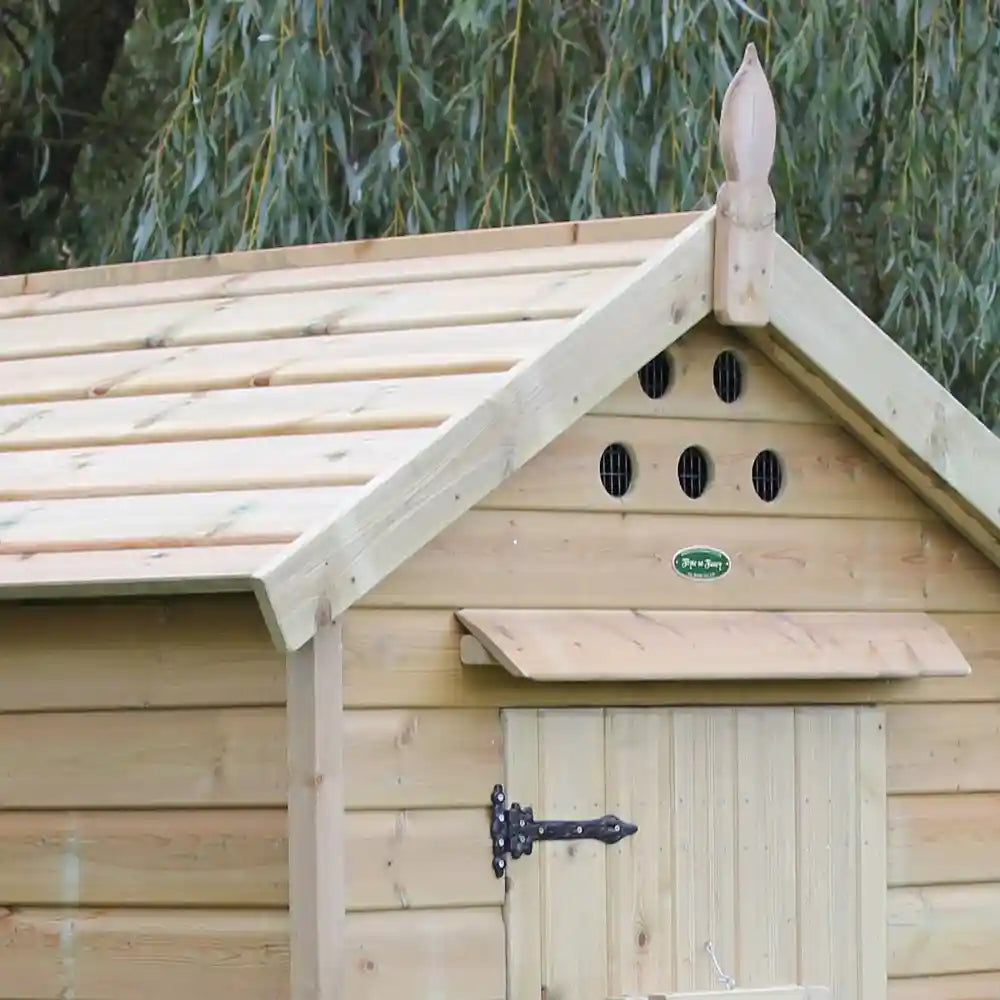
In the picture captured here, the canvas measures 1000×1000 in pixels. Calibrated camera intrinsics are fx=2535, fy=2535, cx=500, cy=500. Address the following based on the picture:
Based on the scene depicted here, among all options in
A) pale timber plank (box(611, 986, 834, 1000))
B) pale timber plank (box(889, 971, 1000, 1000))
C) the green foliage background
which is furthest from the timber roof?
the green foliage background

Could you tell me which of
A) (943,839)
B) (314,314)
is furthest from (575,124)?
(943,839)

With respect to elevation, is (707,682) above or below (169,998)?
above

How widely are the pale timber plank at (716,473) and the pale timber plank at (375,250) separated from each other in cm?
48

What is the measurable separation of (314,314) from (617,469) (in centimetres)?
87

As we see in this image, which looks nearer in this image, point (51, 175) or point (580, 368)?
point (580, 368)

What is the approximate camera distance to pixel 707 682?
545 cm

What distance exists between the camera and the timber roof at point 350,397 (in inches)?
191

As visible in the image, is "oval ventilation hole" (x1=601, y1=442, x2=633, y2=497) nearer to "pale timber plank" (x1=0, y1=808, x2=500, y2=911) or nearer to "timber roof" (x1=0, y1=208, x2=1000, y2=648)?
"timber roof" (x1=0, y1=208, x2=1000, y2=648)

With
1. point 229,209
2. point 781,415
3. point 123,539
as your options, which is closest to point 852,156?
point 229,209

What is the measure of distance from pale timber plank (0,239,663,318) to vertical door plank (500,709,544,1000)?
1.09 m

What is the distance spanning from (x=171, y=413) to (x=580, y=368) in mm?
953

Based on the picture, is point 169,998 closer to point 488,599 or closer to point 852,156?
point 488,599

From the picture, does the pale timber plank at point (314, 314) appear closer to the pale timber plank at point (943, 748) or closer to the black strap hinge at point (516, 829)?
the black strap hinge at point (516, 829)

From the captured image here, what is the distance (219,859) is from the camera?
16.4 feet
